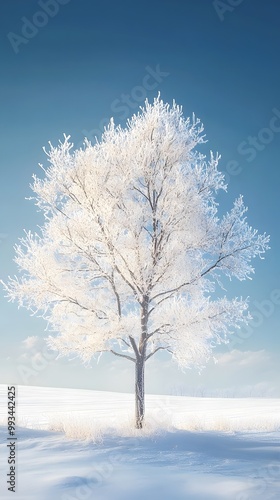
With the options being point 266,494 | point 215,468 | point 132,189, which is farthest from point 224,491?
point 132,189

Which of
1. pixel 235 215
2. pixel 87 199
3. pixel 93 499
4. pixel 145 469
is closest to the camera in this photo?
pixel 93 499

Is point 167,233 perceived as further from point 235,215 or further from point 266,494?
point 266,494

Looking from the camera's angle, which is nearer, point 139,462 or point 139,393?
point 139,462

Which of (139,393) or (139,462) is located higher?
(139,393)

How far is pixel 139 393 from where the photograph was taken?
14.1m

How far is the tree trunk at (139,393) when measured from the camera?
1390 cm

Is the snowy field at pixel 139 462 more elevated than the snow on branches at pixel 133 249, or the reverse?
the snow on branches at pixel 133 249

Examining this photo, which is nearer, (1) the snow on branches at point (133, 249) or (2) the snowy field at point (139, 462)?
(2) the snowy field at point (139, 462)

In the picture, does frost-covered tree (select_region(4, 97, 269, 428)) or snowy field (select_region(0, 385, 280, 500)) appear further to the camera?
frost-covered tree (select_region(4, 97, 269, 428))

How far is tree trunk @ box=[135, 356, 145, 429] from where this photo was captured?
13896 mm

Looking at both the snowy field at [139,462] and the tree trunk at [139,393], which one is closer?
the snowy field at [139,462]

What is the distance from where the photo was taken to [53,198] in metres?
14.9

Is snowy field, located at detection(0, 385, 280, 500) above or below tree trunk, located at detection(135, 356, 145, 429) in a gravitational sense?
below

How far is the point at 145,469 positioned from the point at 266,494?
2221 millimetres
